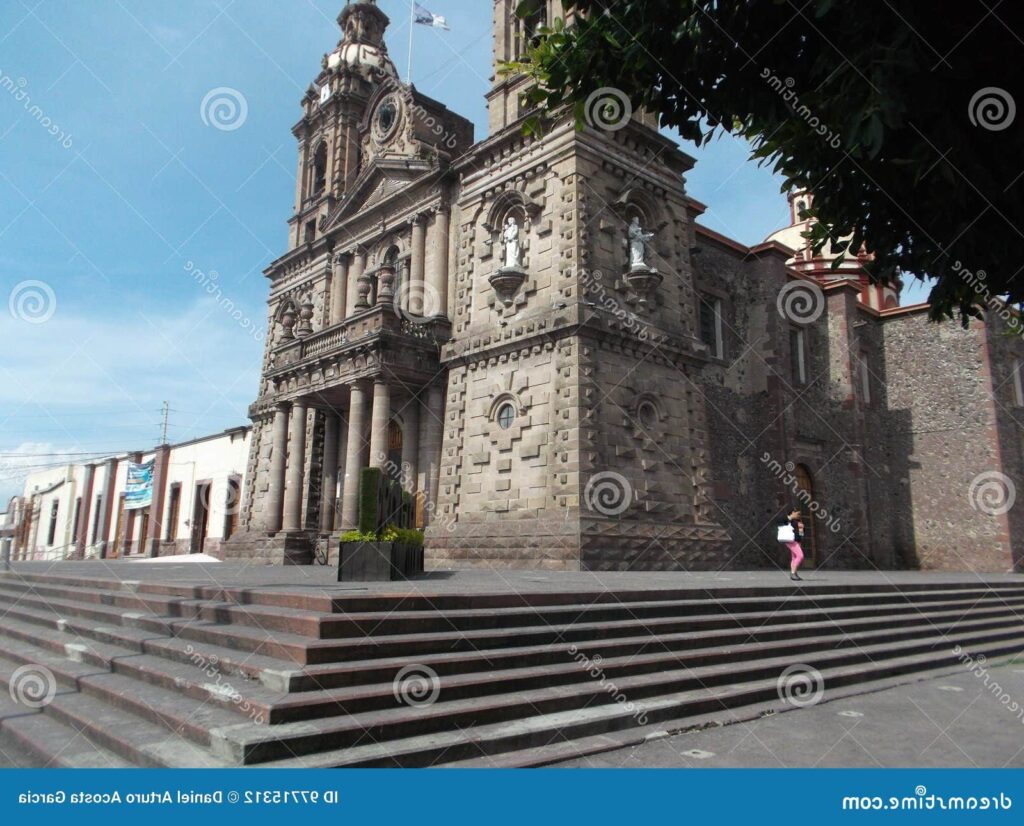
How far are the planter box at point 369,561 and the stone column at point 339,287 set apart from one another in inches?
643

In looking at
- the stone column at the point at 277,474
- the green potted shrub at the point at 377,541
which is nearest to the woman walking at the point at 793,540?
the green potted shrub at the point at 377,541

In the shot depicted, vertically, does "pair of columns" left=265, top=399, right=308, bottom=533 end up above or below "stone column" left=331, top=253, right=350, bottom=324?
below

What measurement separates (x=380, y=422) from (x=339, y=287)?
9.25m

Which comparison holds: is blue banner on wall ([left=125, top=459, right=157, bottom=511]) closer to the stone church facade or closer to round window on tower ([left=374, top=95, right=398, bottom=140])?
the stone church facade

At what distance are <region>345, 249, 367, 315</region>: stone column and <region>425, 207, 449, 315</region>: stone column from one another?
14.0ft

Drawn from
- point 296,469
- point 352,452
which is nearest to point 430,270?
point 352,452

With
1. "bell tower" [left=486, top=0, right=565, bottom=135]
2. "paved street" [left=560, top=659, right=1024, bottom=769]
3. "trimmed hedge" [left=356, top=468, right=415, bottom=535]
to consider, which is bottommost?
"paved street" [left=560, top=659, right=1024, bottom=769]

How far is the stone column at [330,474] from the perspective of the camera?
2484cm

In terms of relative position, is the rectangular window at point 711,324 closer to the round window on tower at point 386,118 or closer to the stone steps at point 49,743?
the round window on tower at point 386,118

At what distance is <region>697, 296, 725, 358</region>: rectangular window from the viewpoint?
24.3m

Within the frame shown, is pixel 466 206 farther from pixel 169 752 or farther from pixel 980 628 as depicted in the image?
pixel 169 752

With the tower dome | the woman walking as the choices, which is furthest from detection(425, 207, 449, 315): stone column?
the tower dome

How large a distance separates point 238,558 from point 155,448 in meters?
18.2

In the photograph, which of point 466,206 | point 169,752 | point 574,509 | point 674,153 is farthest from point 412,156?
point 169,752
